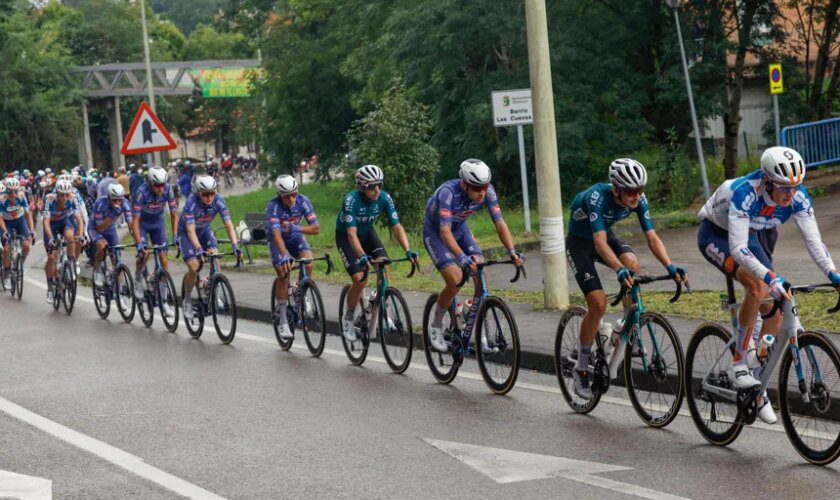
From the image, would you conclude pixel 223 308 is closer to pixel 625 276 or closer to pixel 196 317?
pixel 196 317

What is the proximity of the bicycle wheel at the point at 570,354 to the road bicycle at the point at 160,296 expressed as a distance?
7.45 metres

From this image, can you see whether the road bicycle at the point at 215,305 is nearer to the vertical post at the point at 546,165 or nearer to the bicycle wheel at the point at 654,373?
the vertical post at the point at 546,165

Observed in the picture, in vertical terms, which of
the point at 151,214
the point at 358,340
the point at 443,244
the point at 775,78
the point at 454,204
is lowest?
the point at 358,340

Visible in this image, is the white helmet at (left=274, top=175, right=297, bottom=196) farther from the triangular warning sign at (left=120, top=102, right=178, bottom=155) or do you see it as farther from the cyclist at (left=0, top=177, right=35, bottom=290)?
the cyclist at (left=0, top=177, right=35, bottom=290)

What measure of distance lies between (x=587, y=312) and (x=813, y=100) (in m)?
24.2

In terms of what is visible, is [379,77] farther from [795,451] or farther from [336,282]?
[795,451]

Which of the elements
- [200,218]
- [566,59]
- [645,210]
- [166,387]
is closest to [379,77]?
[566,59]

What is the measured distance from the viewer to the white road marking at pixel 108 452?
7.44m

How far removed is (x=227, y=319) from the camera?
14523mm

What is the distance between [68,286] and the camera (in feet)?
62.2

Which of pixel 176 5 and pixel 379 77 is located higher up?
pixel 176 5

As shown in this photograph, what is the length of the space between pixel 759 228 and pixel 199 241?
9019 mm

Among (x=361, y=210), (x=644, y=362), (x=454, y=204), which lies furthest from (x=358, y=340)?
(x=644, y=362)

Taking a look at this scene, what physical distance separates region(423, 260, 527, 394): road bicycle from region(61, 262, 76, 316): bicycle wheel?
9.41 metres
